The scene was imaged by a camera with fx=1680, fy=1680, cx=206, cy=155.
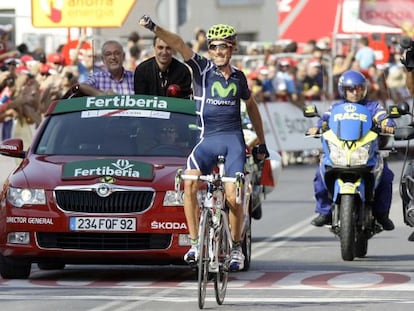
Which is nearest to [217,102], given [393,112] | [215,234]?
[215,234]

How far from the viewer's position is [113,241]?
13.7m

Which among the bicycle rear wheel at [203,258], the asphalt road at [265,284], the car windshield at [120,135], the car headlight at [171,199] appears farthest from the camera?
the car windshield at [120,135]

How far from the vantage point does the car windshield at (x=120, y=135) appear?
14.6m

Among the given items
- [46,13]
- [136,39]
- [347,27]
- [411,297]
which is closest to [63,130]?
[411,297]

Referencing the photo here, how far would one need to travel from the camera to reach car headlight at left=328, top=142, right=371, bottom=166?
15883 millimetres

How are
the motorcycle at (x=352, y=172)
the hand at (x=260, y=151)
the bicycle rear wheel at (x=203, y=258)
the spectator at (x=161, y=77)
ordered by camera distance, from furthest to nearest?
the spectator at (x=161, y=77)
the motorcycle at (x=352, y=172)
the hand at (x=260, y=151)
the bicycle rear wheel at (x=203, y=258)

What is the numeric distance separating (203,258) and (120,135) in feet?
10.1

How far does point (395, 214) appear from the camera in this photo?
21469 millimetres

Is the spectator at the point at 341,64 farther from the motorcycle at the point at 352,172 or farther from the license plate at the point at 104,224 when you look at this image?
the license plate at the point at 104,224

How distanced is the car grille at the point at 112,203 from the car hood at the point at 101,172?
0.30 ft

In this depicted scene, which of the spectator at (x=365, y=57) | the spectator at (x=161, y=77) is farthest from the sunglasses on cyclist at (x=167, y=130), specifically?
the spectator at (x=365, y=57)

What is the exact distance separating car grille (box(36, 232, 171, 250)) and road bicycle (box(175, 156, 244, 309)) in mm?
980

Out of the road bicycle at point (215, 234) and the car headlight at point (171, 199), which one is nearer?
the road bicycle at point (215, 234)

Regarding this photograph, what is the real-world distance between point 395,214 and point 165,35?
9544mm
